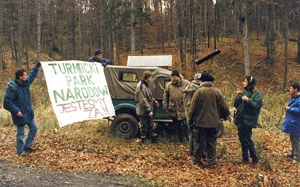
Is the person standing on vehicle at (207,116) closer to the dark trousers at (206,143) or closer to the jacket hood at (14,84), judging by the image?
the dark trousers at (206,143)

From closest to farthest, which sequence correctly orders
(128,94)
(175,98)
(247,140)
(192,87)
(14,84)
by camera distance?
(14,84) → (247,140) → (192,87) → (175,98) → (128,94)

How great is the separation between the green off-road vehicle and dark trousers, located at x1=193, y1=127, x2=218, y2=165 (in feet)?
6.81

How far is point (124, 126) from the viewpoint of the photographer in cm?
835

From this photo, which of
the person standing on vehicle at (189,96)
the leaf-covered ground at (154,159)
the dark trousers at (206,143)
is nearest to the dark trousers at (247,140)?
the leaf-covered ground at (154,159)

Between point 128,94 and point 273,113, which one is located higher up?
point 128,94

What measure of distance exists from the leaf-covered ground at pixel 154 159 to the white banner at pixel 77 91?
888 millimetres

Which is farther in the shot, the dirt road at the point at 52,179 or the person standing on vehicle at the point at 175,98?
the person standing on vehicle at the point at 175,98

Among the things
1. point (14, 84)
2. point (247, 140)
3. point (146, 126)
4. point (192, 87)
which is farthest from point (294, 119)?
point (14, 84)

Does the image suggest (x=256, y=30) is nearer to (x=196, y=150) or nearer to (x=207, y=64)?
(x=207, y=64)

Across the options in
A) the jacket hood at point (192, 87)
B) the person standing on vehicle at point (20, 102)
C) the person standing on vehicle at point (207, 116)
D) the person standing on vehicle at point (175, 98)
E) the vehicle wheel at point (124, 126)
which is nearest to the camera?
the person standing on vehicle at point (207, 116)

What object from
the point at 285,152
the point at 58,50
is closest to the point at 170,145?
the point at 285,152

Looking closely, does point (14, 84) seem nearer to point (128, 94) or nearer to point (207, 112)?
point (128, 94)

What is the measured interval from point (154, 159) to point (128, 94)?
255 centimetres

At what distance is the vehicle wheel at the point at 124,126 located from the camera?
27.2 feet
